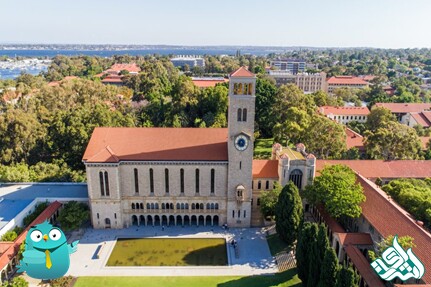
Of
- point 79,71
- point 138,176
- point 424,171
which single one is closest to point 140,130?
point 138,176

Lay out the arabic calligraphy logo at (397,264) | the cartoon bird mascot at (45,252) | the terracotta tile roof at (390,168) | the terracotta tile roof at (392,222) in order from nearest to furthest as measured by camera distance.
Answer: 1. the arabic calligraphy logo at (397,264)
2. the cartoon bird mascot at (45,252)
3. the terracotta tile roof at (392,222)
4. the terracotta tile roof at (390,168)

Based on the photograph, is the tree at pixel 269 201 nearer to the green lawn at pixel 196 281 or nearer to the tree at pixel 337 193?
the tree at pixel 337 193

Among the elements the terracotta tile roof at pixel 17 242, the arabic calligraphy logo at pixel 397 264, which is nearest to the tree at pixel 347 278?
the arabic calligraphy logo at pixel 397 264

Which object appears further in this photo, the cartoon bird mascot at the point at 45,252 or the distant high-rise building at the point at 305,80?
the distant high-rise building at the point at 305,80

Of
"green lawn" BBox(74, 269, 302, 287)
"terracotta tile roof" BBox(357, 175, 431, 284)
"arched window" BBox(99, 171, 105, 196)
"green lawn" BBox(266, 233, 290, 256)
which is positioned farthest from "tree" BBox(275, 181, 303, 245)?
"arched window" BBox(99, 171, 105, 196)

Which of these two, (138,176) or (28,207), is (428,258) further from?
(28,207)

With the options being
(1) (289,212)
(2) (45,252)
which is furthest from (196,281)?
(2) (45,252)
